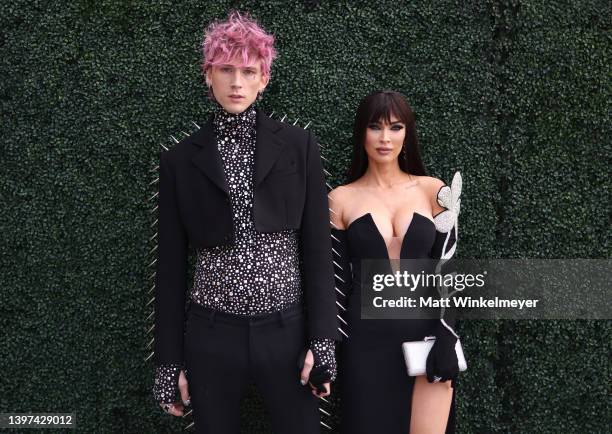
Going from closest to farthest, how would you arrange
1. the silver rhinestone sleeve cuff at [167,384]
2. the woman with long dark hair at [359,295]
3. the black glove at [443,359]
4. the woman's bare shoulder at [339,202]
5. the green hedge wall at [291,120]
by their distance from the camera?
1. the silver rhinestone sleeve cuff at [167,384]
2. the black glove at [443,359]
3. the woman with long dark hair at [359,295]
4. the woman's bare shoulder at [339,202]
5. the green hedge wall at [291,120]

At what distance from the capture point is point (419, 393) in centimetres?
293

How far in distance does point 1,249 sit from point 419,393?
8.08 ft

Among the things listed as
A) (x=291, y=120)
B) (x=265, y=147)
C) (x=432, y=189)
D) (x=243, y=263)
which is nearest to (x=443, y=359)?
(x=432, y=189)

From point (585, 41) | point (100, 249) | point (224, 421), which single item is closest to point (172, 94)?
point (100, 249)

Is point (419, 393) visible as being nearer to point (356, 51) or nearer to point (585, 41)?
point (356, 51)


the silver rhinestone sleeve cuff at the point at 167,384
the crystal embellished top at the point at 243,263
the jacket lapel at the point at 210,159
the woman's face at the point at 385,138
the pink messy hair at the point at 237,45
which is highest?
the pink messy hair at the point at 237,45

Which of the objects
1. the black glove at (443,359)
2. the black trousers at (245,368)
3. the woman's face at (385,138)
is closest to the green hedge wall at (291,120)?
the woman's face at (385,138)

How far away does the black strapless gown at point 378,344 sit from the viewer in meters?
2.89

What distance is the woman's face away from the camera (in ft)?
9.61

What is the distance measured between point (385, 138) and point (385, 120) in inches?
3.5

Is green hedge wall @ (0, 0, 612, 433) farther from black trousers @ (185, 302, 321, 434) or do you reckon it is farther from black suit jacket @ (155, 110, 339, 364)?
black trousers @ (185, 302, 321, 434)

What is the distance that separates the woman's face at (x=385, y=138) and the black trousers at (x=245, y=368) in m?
0.92

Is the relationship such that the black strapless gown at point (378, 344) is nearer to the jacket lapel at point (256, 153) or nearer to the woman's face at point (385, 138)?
the woman's face at point (385, 138)

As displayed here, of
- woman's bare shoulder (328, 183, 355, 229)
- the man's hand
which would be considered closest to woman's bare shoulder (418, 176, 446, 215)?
woman's bare shoulder (328, 183, 355, 229)
